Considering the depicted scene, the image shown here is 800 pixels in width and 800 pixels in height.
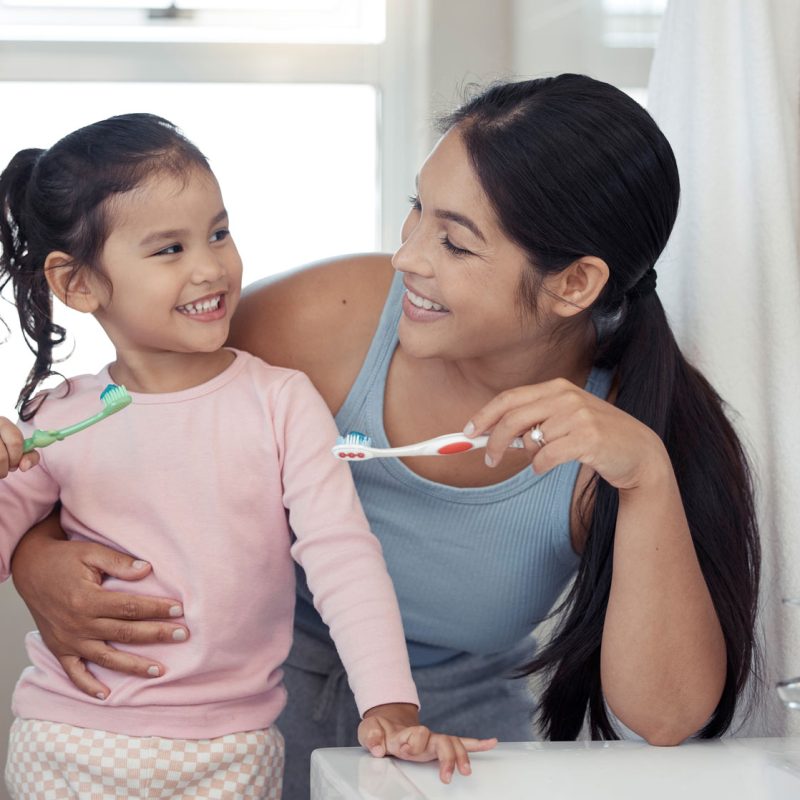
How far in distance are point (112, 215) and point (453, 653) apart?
0.61m

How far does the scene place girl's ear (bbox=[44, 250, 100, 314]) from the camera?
3.42 ft

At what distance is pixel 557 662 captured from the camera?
3.66 ft

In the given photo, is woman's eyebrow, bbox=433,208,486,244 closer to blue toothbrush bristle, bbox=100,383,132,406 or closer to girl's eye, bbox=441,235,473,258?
girl's eye, bbox=441,235,473,258

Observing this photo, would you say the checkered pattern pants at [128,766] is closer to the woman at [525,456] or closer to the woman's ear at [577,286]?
the woman at [525,456]

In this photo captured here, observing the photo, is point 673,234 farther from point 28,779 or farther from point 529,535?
point 28,779

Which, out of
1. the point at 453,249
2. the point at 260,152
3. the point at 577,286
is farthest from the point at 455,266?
the point at 260,152

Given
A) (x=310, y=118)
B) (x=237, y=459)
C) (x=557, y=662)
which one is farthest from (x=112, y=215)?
(x=310, y=118)

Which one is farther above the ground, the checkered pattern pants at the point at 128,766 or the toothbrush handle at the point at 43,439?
the toothbrush handle at the point at 43,439

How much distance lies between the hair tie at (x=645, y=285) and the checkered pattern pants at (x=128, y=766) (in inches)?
22.1

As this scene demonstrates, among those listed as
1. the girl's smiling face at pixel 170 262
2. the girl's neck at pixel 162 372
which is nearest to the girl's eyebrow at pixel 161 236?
the girl's smiling face at pixel 170 262

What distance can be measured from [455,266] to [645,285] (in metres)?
0.21

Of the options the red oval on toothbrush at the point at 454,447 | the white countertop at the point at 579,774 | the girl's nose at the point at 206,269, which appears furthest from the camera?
the girl's nose at the point at 206,269

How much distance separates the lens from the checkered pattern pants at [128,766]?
3.12 feet

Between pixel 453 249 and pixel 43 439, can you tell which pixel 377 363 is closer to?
pixel 453 249
